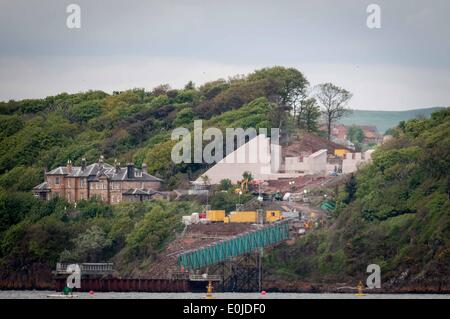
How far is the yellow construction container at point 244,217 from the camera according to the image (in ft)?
555

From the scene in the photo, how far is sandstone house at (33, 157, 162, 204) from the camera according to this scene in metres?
185

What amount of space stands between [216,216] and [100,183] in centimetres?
1747

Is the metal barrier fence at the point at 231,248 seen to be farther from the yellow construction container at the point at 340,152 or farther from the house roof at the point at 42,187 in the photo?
the house roof at the point at 42,187

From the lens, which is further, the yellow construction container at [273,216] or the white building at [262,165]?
the white building at [262,165]

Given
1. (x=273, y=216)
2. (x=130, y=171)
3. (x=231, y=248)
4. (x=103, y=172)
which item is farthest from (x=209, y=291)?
(x=103, y=172)

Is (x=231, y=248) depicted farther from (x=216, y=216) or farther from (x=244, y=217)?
(x=216, y=216)

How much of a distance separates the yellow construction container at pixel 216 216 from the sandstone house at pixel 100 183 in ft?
35.8

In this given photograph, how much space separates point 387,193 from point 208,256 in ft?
42.1

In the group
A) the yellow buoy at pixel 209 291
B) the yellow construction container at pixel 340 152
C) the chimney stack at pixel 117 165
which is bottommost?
the yellow buoy at pixel 209 291

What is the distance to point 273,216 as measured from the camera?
170 meters

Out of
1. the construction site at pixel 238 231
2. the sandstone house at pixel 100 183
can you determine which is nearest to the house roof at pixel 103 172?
the sandstone house at pixel 100 183

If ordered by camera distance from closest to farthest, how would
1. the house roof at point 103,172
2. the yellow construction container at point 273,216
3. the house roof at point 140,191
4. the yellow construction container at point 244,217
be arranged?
the yellow construction container at point 244,217 → the yellow construction container at point 273,216 → the house roof at point 140,191 → the house roof at point 103,172

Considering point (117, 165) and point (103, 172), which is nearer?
point (103, 172)

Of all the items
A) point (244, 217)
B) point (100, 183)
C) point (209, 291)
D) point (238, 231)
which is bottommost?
point (209, 291)
